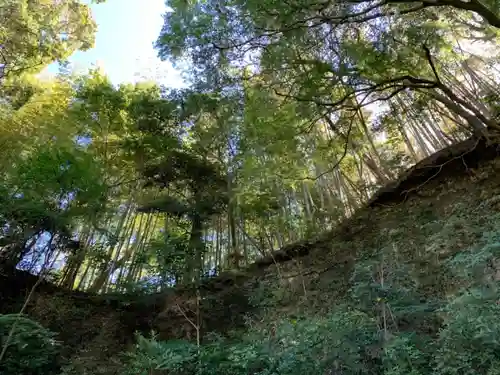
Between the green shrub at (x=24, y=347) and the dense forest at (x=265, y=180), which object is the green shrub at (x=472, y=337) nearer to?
the dense forest at (x=265, y=180)

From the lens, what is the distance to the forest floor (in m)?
4.95

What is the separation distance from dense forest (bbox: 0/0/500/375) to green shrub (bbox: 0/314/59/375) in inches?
0.8

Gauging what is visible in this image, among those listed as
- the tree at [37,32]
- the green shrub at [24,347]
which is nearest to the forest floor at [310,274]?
the green shrub at [24,347]

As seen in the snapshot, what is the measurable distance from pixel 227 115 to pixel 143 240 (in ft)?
9.77

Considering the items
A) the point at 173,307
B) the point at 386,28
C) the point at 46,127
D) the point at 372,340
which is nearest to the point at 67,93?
the point at 46,127

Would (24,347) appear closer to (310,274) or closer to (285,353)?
(285,353)

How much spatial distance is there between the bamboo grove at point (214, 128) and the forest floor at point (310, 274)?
1.43ft

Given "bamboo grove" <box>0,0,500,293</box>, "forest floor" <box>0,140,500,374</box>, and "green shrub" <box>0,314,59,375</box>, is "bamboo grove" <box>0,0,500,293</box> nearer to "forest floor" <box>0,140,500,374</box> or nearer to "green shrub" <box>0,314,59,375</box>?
"forest floor" <box>0,140,500,374</box>

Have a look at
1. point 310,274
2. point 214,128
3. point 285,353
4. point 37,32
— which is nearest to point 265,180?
point 310,274

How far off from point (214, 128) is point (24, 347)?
4.99 m

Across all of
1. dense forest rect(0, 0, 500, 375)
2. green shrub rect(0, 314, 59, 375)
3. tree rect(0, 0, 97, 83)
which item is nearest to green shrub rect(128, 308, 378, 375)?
dense forest rect(0, 0, 500, 375)

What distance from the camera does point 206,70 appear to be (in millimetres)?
5746

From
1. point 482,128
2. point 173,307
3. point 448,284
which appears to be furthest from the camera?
point 173,307

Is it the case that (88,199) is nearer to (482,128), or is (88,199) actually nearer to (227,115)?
(227,115)
